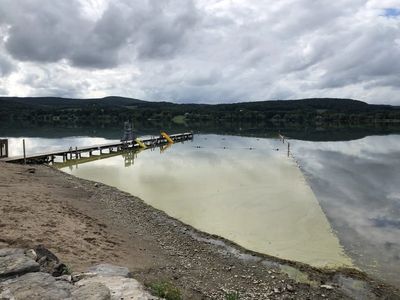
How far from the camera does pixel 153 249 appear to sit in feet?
43.3

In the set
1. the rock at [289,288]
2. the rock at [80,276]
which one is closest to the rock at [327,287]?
the rock at [289,288]

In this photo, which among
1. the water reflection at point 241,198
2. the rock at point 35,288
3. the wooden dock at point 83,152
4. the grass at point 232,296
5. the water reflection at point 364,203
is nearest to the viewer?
the rock at point 35,288

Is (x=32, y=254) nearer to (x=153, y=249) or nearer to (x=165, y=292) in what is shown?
(x=165, y=292)

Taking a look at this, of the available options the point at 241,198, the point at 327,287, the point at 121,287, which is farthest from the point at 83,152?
the point at 121,287

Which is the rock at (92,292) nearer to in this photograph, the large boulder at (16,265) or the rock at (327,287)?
the large boulder at (16,265)

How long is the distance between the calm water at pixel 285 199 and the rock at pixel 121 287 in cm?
703

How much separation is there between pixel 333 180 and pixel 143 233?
18928 mm

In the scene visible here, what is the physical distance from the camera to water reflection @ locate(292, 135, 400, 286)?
14.1 meters

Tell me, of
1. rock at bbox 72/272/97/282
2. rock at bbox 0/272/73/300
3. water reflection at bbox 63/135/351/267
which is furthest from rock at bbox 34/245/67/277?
water reflection at bbox 63/135/351/267

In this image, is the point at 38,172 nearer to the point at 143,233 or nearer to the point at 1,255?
the point at 143,233

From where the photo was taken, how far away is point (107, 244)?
12680 millimetres

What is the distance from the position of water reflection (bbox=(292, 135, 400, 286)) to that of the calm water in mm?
38

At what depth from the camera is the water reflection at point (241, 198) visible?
15.2 m

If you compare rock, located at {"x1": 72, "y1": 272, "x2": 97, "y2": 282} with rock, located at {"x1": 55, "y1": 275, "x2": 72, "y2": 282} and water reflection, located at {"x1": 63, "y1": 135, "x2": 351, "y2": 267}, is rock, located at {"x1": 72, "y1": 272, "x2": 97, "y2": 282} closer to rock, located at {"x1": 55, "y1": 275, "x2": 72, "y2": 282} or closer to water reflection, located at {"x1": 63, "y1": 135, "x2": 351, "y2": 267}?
rock, located at {"x1": 55, "y1": 275, "x2": 72, "y2": 282}
